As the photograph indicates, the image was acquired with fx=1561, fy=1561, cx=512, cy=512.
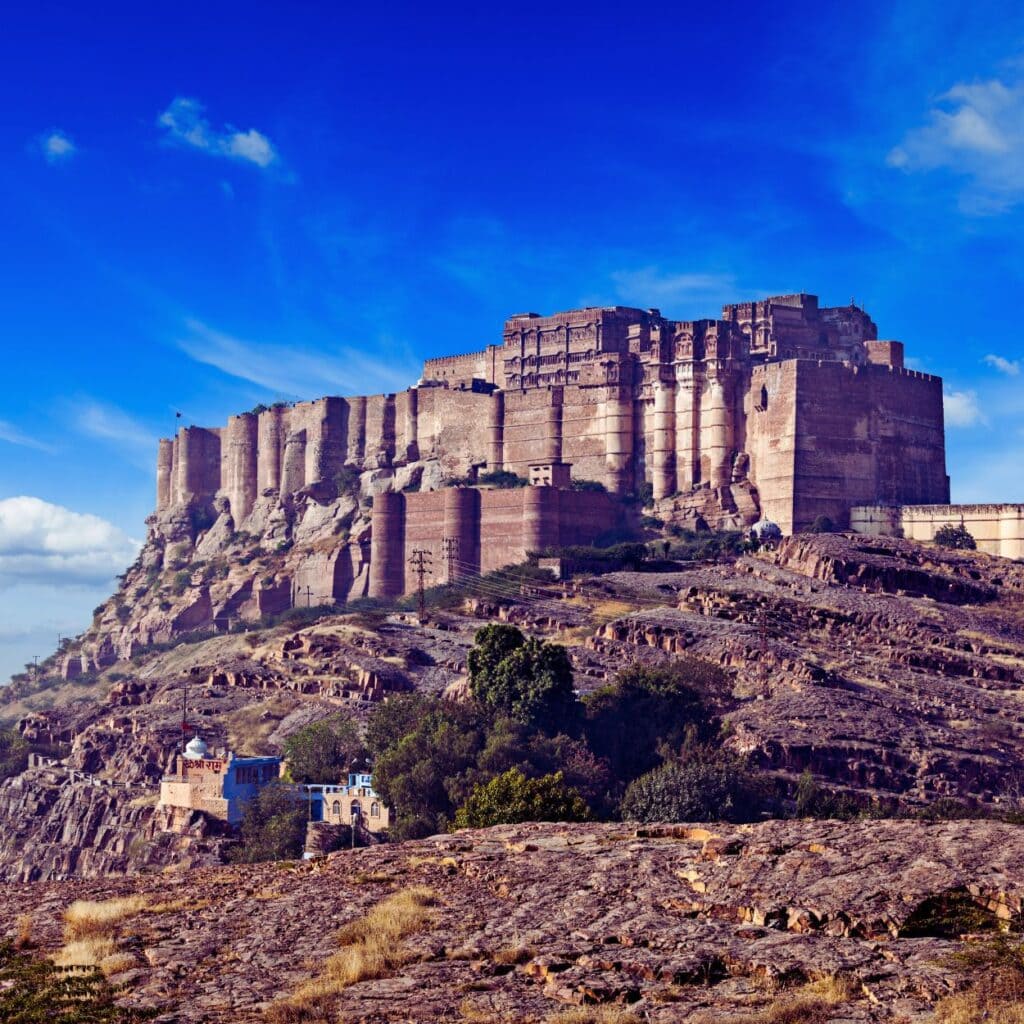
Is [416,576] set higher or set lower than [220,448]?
lower

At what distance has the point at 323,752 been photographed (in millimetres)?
60594

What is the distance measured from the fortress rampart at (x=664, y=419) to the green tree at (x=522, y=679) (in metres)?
23.7

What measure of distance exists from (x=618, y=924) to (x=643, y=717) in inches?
1673

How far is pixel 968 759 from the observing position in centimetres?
5609

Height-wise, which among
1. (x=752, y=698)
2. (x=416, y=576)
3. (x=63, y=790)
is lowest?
(x=63, y=790)

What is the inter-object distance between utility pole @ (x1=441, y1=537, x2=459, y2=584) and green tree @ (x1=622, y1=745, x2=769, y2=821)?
3671cm

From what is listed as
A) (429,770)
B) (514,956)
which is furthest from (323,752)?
(514,956)

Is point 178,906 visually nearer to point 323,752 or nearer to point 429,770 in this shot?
point 429,770

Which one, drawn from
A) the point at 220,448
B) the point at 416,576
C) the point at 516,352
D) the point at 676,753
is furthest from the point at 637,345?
the point at 676,753

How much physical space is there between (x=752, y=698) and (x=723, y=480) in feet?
90.3

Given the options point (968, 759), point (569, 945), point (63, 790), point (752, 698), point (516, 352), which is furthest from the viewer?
point (516, 352)

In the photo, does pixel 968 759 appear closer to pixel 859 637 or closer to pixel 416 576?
pixel 859 637

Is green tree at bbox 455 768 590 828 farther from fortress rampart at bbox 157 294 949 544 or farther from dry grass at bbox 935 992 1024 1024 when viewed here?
fortress rampart at bbox 157 294 949 544

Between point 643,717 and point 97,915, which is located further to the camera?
point 643,717
